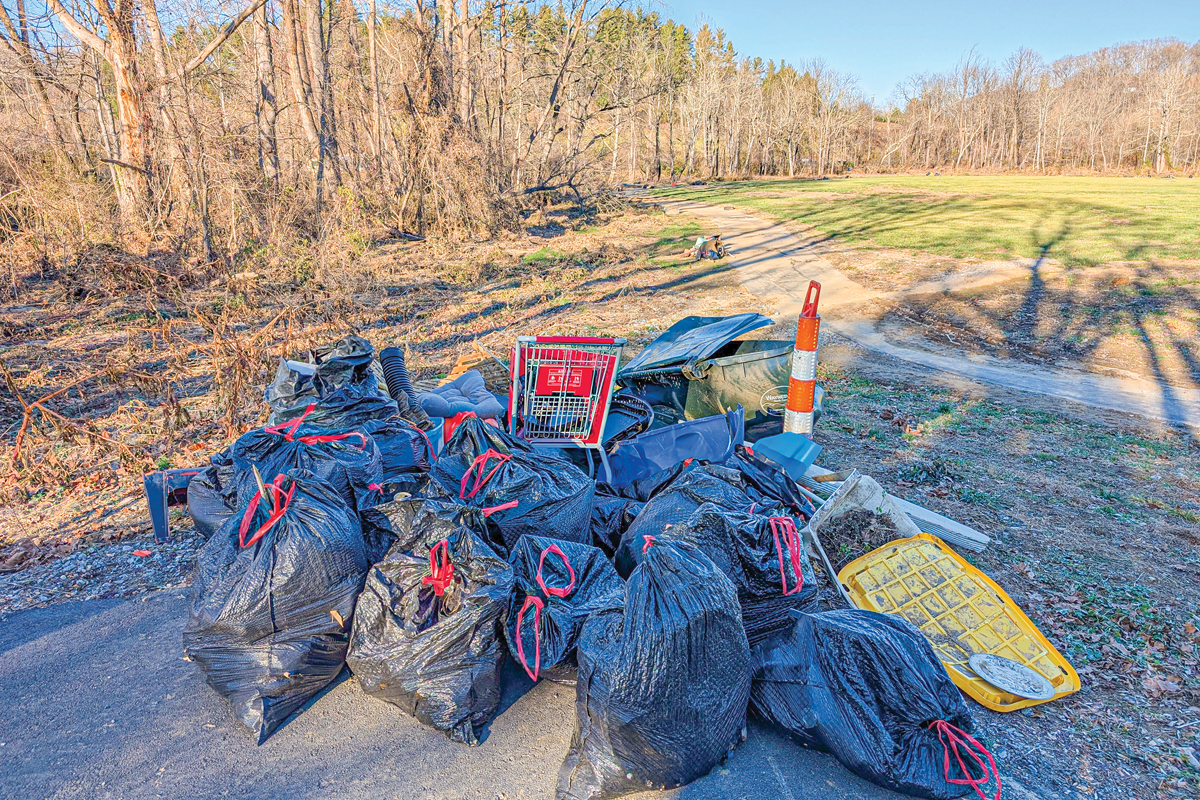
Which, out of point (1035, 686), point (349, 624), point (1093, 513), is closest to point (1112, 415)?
point (1093, 513)

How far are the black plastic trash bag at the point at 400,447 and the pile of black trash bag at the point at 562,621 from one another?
0.39 meters

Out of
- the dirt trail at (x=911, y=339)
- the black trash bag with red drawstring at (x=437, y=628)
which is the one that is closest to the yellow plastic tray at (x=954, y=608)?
the black trash bag with red drawstring at (x=437, y=628)

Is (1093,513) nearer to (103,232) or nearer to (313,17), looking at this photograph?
(103,232)

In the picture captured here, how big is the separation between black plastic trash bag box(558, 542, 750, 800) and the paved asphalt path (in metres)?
0.14

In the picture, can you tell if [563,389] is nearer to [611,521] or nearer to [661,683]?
[611,521]

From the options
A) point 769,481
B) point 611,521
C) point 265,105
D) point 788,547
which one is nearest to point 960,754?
point 788,547

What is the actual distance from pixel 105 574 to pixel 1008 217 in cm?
2685

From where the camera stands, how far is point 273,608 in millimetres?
2613

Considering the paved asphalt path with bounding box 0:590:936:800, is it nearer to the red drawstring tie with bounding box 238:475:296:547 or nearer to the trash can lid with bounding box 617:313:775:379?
the red drawstring tie with bounding box 238:475:296:547

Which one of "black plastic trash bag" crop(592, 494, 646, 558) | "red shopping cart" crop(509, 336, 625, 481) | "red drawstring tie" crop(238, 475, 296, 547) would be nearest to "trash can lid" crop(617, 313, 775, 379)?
"red shopping cart" crop(509, 336, 625, 481)

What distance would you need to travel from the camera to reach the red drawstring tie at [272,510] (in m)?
2.71

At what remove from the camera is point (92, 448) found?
5.25 metres

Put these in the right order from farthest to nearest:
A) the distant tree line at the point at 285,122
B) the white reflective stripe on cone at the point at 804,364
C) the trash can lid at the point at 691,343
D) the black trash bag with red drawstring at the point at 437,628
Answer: the distant tree line at the point at 285,122
the trash can lid at the point at 691,343
the white reflective stripe on cone at the point at 804,364
the black trash bag with red drawstring at the point at 437,628

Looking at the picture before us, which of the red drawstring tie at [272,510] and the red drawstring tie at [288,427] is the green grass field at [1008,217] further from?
the red drawstring tie at [272,510]
